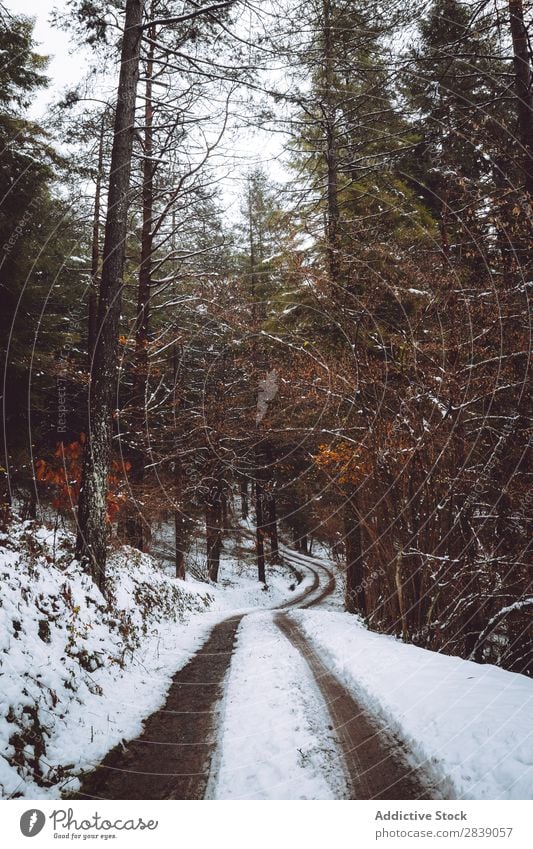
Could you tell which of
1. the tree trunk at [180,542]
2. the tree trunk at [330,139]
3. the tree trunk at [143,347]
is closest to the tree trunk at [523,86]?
the tree trunk at [330,139]

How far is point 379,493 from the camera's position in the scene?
7.78m

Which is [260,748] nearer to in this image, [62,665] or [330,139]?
[62,665]

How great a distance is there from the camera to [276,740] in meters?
3.49

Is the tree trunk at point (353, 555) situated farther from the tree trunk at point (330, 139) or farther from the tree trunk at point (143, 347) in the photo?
the tree trunk at point (143, 347)

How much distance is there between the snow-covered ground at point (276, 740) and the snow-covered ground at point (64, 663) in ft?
3.34

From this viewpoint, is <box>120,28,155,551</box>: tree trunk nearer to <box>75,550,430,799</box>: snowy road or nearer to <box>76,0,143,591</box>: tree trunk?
<box>76,0,143,591</box>: tree trunk

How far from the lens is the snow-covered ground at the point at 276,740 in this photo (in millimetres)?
2814

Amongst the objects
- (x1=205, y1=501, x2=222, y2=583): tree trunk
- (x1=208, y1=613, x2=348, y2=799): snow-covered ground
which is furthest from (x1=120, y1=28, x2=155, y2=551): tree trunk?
(x1=208, y1=613, x2=348, y2=799): snow-covered ground

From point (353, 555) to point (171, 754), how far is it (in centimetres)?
797

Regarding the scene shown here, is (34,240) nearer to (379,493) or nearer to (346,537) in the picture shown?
(379,493)

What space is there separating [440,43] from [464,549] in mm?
7873

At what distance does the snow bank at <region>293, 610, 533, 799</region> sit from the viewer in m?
2.46

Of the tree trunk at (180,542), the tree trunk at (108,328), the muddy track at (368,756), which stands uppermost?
the tree trunk at (108,328)
